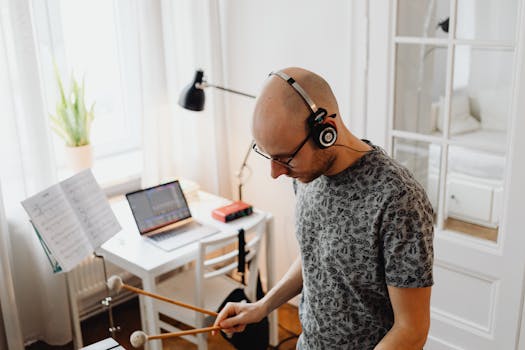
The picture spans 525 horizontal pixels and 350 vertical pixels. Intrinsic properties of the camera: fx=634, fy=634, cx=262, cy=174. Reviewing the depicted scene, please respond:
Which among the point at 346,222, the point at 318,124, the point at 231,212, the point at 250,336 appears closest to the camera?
the point at 318,124

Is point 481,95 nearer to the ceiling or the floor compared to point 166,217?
nearer to the ceiling

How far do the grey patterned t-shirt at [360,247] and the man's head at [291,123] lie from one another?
0.10 m

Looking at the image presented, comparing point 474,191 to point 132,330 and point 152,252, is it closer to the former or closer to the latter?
point 152,252

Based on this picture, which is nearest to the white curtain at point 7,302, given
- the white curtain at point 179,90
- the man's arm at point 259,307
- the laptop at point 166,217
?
the laptop at point 166,217

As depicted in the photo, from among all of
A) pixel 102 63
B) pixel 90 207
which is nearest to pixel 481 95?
pixel 90 207

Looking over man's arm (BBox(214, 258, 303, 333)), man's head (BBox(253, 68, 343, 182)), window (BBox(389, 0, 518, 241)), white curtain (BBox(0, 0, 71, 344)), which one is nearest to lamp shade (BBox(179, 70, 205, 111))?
white curtain (BBox(0, 0, 71, 344))

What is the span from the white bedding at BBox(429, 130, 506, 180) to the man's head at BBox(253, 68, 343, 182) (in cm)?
123

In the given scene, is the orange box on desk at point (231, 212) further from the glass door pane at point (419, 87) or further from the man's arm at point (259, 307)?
the man's arm at point (259, 307)

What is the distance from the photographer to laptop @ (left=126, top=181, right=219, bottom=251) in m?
2.68

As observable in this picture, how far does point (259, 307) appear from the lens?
166cm

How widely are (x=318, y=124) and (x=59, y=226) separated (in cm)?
132

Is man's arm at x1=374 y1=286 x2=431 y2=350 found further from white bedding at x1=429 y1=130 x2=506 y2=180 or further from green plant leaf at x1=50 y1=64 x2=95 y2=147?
green plant leaf at x1=50 y1=64 x2=95 y2=147

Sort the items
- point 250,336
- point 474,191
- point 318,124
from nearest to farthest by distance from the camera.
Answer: point 318,124
point 474,191
point 250,336

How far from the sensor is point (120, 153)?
3.40 m
